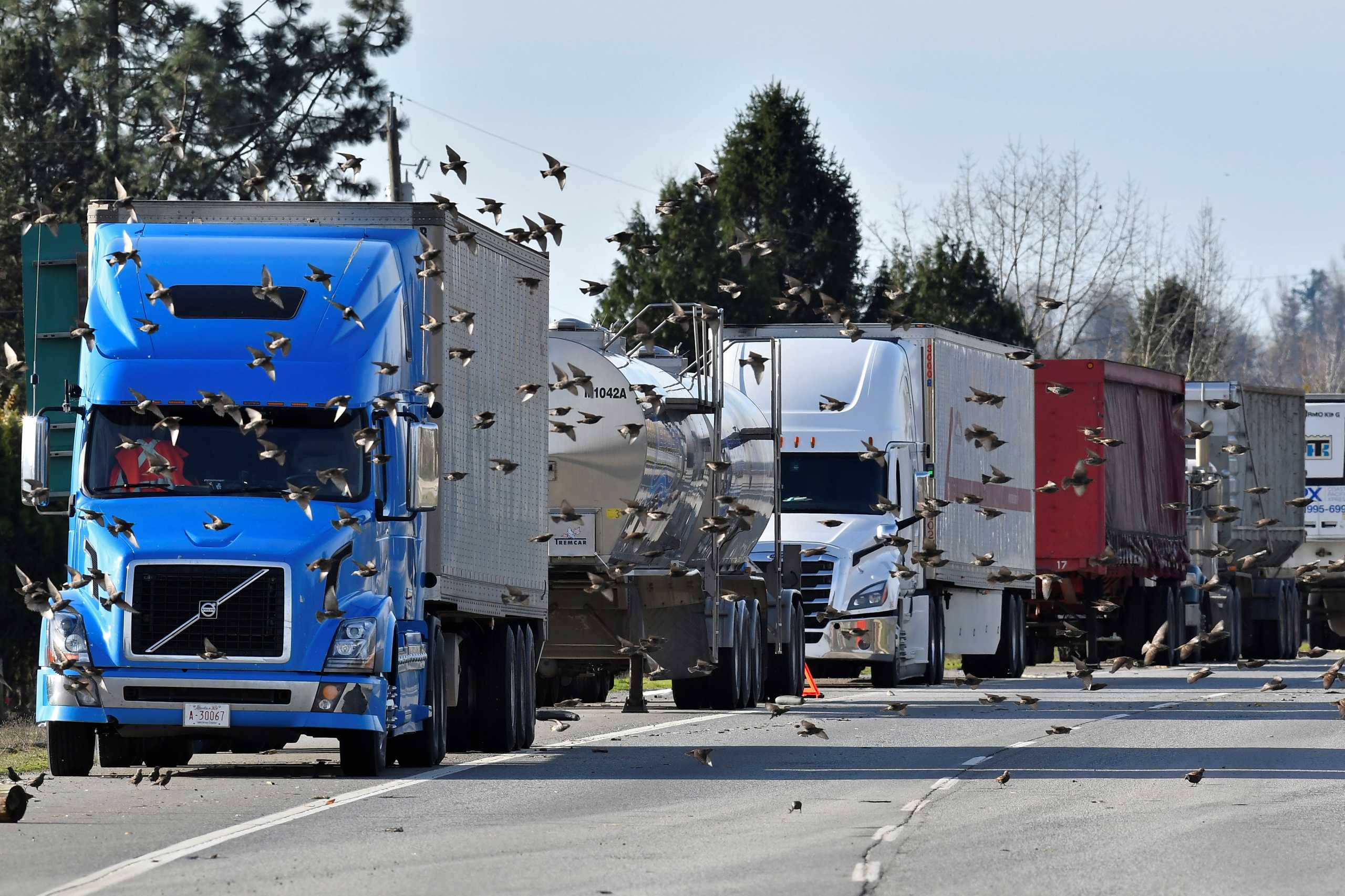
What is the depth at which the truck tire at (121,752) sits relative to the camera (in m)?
18.6

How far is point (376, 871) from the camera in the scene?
39.0 feet

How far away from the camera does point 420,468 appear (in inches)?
693

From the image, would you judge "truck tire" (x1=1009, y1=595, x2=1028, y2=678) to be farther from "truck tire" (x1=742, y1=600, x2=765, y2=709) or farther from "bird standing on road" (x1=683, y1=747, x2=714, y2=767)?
"bird standing on road" (x1=683, y1=747, x2=714, y2=767)

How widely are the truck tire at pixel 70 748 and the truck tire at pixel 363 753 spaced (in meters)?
1.72

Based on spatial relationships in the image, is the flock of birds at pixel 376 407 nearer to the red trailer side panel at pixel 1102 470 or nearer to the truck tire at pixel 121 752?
the truck tire at pixel 121 752

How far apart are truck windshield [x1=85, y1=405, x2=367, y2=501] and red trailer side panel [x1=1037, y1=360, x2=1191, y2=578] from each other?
2034 cm

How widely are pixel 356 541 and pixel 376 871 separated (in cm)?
540

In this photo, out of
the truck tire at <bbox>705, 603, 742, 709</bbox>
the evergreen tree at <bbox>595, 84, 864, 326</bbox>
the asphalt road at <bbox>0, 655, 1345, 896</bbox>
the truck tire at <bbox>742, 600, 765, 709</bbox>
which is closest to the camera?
the asphalt road at <bbox>0, 655, 1345, 896</bbox>

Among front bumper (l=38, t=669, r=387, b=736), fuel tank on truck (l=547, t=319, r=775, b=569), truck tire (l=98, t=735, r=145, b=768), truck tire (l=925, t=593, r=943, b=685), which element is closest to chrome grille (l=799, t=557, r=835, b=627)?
truck tire (l=925, t=593, r=943, b=685)

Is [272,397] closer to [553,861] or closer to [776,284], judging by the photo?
[553,861]

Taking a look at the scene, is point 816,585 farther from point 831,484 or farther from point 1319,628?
point 1319,628

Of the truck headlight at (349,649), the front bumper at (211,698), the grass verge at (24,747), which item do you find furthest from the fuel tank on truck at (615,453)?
the front bumper at (211,698)

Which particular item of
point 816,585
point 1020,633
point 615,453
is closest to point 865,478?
point 816,585

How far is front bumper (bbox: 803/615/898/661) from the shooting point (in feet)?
100
